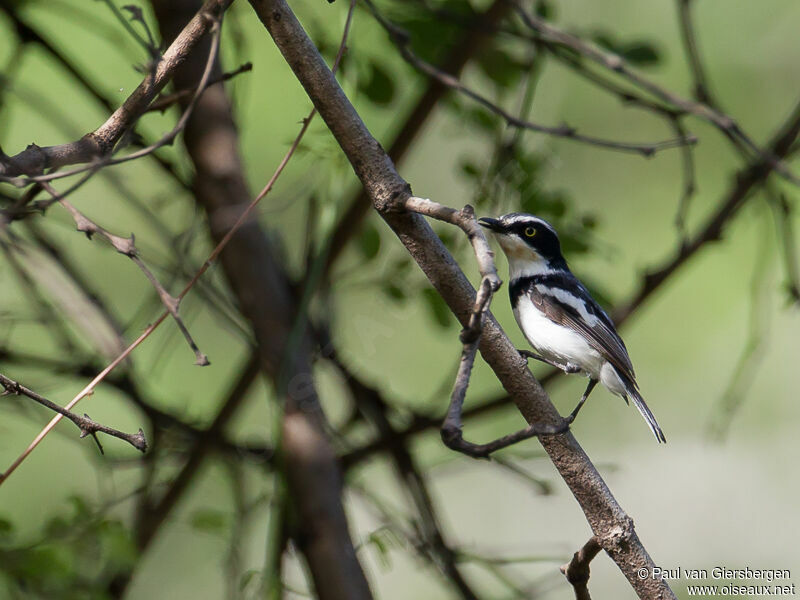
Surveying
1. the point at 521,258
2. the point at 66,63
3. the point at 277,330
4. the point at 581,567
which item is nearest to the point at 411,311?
the point at 521,258

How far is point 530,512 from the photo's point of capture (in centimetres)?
548

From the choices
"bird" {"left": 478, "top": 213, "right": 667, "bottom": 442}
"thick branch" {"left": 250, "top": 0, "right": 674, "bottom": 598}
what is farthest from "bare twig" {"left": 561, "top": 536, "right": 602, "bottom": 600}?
"bird" {"left": 478, "top": 213, "right": 667, "bottom": 442}

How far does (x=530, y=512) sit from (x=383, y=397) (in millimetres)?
2333

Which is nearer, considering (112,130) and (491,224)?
(112,130)

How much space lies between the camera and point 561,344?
3.28 meters

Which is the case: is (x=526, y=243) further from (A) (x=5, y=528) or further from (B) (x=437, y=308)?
(A) (x=5, y=528)

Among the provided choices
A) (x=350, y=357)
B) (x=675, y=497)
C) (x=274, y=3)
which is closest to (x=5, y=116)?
(x=350, y=357)

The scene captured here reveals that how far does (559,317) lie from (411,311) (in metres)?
0.79

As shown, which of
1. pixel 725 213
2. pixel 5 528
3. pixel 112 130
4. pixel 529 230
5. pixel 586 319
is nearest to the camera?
pixel 112 130

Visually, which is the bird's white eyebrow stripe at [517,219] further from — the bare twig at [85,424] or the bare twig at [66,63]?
the bare twig at [85,424]

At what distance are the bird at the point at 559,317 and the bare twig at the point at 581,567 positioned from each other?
1.33m

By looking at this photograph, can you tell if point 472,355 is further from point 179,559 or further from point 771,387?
point 771,387

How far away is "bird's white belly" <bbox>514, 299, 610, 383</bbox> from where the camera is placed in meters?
3.29

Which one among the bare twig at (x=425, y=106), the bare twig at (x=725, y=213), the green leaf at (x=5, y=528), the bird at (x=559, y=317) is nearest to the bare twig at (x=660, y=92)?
the bare twig at (x=725, y=213)
